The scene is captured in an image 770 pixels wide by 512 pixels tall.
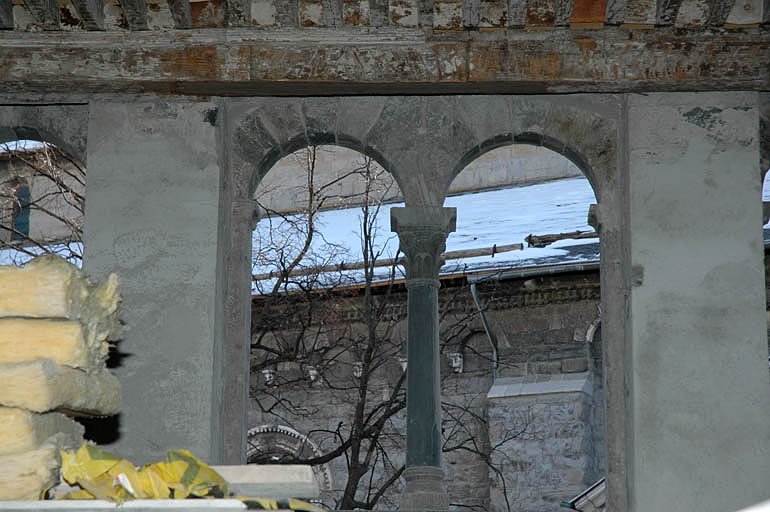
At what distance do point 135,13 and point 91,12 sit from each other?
0.28m

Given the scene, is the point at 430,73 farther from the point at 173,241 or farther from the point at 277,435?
the point at 277,435

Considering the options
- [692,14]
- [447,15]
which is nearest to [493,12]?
[447,15]

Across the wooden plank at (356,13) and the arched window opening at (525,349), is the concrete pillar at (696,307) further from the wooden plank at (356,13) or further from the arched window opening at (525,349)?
the arched window opening at (525,349)

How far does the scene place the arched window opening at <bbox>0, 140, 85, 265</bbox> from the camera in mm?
15633

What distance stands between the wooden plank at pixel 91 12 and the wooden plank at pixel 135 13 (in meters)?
0.15

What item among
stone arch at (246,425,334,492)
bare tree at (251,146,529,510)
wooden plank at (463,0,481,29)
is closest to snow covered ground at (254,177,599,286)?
bare tree at (251,146,529,510)

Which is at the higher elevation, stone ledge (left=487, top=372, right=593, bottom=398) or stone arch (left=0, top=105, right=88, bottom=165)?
stone arch (left=0, top=105, right=88, bottom=165)

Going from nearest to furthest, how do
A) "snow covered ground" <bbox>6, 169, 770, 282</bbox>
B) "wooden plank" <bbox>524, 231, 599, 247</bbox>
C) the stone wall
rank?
1. the stone wall
2. "snow covered ground" <bbox>6, 169, 770, 282</bbox>
3. "wooden plank" <bbox>524, 231, 599, 247</bbox>

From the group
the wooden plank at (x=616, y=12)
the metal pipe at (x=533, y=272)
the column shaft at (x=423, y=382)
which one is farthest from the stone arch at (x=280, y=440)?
the wooden plank at (x=616, y=12)

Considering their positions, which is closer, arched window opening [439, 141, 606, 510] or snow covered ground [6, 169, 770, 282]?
arched window opening [439, 141, 606, 510]

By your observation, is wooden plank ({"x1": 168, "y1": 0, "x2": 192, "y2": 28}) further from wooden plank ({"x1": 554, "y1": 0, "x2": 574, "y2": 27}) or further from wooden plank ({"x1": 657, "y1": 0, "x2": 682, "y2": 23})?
wooden plank ({"x1": 657, "y1": 0, "x2": 682, "y2": 23})

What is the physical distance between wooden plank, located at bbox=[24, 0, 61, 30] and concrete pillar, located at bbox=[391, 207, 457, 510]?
101 inches

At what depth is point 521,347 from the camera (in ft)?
66.3

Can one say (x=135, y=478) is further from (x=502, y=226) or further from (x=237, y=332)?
(x=502, y=226)
